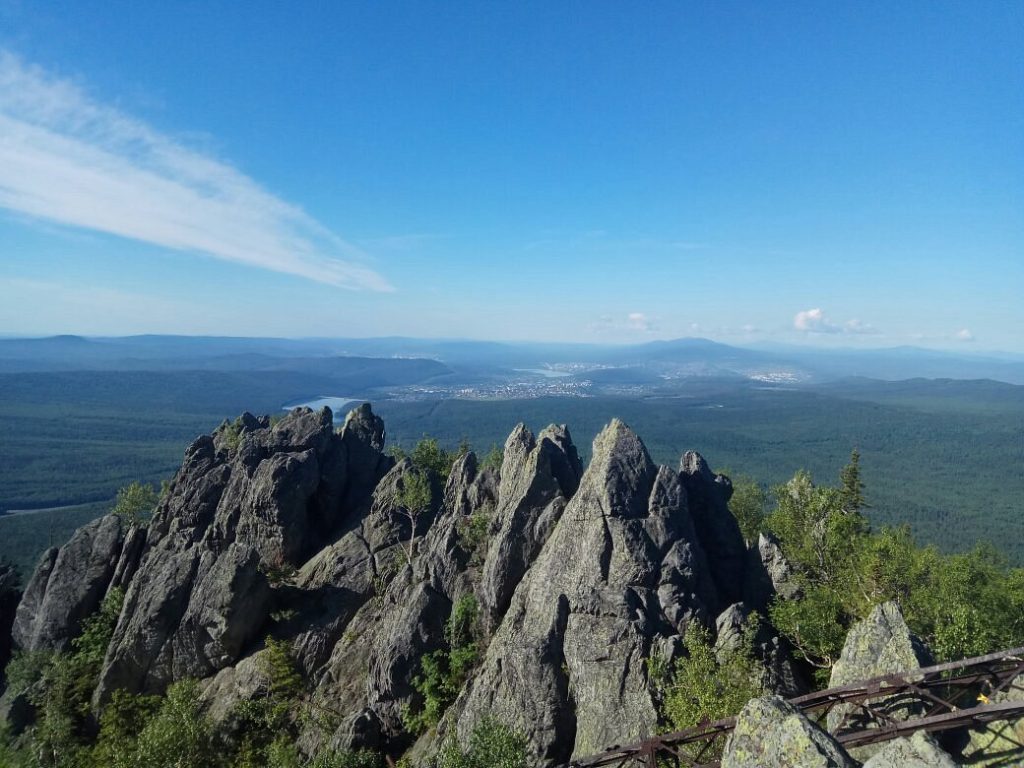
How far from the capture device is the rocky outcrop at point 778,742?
37.2 ft

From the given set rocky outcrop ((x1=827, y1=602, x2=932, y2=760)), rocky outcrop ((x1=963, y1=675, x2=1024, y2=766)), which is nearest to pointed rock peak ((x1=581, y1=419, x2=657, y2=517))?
rocky outcrop ((x1=827, y1=602, x2=932, y2=760))

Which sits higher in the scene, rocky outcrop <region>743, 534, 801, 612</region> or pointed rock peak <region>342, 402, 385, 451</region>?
pointed rock peak <region>342, 402, 385, 451</region>

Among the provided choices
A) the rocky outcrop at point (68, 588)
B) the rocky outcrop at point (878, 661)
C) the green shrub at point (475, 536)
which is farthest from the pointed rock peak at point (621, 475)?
the rocky outcrop at point (68, 588)

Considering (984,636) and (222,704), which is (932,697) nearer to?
(984,636)

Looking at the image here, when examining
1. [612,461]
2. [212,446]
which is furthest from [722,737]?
[212,446]

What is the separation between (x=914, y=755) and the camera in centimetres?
1073

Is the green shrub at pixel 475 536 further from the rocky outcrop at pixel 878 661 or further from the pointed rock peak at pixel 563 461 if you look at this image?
the rocky outcrop at pixel 878 661

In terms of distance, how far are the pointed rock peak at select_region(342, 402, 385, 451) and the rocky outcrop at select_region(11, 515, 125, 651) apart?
67.4 feet

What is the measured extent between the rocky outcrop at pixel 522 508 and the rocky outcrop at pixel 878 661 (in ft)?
59.4

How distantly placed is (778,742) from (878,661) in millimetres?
9686

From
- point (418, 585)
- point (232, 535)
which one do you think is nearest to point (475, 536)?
point (418, 585)

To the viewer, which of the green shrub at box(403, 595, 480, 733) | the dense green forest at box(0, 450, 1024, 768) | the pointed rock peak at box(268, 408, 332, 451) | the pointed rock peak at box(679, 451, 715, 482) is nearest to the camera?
the dense green forest at box(0, 450, 1024, 768)

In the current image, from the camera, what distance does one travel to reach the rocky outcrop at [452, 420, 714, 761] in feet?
86.1

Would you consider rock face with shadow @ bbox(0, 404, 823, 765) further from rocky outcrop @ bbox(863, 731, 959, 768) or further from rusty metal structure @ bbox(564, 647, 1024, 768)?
rocky outcrop @ bbox(863, 731, 959, 768)
